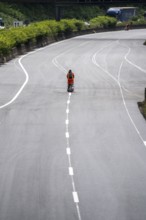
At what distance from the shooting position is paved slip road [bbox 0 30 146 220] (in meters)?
21.3

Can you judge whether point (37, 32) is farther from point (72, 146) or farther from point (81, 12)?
point (81, 12)

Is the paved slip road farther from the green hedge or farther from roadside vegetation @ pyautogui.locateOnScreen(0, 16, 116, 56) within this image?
roadside vegetation @ pyautogui.locateOnScreen(0, 16, 116, 56)

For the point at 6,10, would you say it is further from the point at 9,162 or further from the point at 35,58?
the point at 9,162

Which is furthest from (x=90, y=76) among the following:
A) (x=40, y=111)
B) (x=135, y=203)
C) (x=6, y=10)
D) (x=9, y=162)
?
(x=6, y=10)

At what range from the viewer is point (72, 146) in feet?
101

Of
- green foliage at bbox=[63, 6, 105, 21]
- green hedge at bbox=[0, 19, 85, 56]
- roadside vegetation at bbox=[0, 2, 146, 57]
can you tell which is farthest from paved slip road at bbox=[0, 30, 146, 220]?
green foliage at bbox=[63, 6, 105, 21]

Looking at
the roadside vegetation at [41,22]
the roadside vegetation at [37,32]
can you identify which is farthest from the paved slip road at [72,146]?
the roadside vegetation at [41,22]

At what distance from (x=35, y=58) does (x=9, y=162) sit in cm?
5100

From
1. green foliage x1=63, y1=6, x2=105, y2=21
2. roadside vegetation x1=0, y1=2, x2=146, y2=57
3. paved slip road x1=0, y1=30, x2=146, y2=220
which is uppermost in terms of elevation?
paved slip road x1=0, y1=30, x2=146, y2=220

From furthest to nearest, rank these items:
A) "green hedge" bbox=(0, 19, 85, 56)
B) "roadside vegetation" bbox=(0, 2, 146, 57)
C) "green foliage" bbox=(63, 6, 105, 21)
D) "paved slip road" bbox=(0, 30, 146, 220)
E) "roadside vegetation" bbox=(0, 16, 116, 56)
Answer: "green foliage" bbox=(63, 6, 105, 21) → "roadside vegetation" bbox=(0, 2, 146, 57) → "roadside vegetation" bbox=(0, 16, 116, 56) → "green hedge" bbox=(0, 19, 85, 56) → "paved slip road" bbox=(0, 30, 146, 220)

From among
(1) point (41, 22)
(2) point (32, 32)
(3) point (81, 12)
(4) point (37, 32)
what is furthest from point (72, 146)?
(3) point (81, 12)

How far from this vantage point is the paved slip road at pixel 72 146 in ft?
69.8

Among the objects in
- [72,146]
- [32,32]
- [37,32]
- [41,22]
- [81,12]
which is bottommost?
[81,12]

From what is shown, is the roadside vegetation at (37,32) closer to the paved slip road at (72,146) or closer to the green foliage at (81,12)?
the paved slip road at (72,146)
